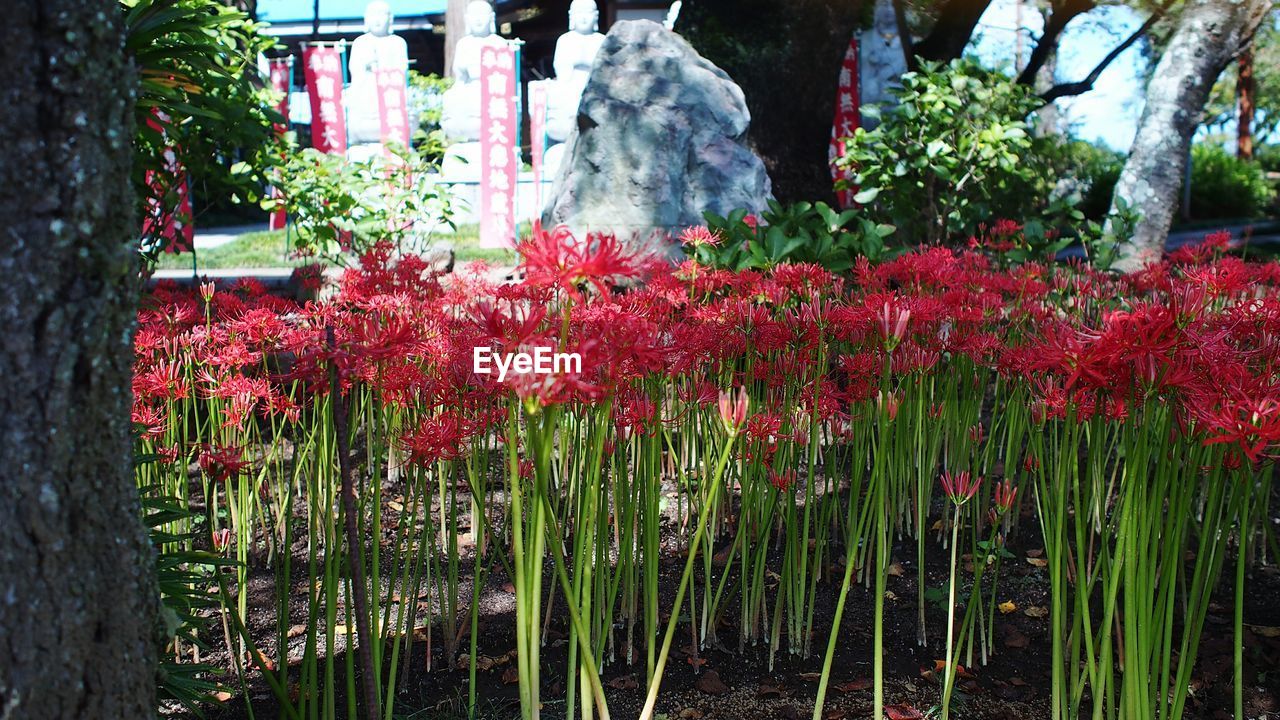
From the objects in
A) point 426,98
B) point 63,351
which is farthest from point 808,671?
point 426,98

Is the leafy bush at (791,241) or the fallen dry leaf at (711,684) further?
the leafy bush at (791,241)

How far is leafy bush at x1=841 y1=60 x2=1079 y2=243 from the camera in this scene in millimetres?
6285

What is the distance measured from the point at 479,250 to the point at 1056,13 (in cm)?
610

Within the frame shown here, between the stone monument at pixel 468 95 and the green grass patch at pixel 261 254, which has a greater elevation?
the stone monument at pixel 468 95

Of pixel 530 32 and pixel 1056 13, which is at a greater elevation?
pixel 530 32

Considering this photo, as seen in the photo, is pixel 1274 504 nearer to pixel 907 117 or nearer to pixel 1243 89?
pixel 907 117

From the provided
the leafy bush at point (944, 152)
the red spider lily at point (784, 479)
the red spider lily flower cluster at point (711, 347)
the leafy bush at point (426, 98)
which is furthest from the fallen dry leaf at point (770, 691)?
the leafy bush at point (426, 98)

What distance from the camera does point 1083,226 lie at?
23.2ft

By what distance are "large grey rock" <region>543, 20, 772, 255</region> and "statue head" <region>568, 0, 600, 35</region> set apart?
22.3 feet

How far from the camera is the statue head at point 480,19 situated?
1271 centimetres

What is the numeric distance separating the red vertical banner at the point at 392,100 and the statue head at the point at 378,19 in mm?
A: 969

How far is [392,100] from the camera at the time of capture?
1281 cm

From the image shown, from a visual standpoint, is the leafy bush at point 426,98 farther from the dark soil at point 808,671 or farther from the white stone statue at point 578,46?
the dark soil at point 808,671

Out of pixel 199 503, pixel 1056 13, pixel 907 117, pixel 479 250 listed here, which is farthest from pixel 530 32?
pixel 199 503
